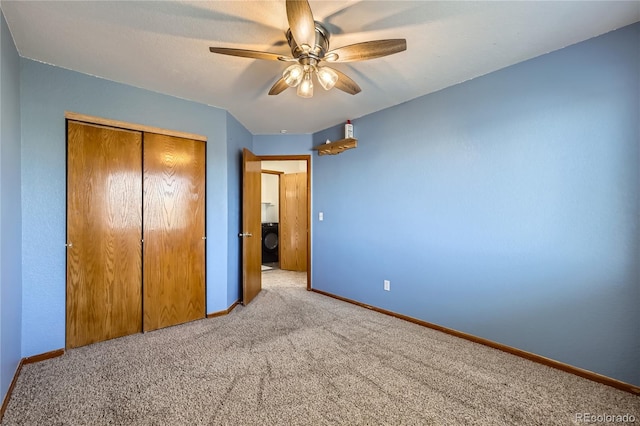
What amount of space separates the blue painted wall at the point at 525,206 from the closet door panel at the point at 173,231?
1.98 meters

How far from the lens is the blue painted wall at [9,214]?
1.67m

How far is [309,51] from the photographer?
5.54 feet

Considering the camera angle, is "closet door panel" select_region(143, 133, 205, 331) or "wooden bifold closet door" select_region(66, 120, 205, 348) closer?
"wooden bifold closet door" select_region(66, 120, 205, 348)

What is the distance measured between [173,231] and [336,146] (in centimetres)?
221

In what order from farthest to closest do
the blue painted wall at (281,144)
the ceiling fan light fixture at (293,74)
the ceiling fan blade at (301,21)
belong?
the blue painted wall at (281,144) < the ceiling fan light fixture at (293,74) < the ceiling fan blade at (301,21)

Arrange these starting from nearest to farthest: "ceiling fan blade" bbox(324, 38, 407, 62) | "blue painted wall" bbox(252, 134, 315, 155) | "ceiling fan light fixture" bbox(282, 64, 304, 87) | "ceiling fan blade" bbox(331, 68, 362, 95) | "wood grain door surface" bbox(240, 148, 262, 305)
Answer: "ceiling fan blade" bbox(324, 38, 407, 62) < "ceiling fan light fixture" bbox(282, 64, 304, 87) < "ceiling fan blade" bbox(331, 68, 362, 95) < "wood grain door surface" bbox(240, 148, 262, 305) < "blue painted wall" bbox(252, 134, 315, 155)

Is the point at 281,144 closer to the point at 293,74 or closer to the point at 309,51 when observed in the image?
the point at 293,74

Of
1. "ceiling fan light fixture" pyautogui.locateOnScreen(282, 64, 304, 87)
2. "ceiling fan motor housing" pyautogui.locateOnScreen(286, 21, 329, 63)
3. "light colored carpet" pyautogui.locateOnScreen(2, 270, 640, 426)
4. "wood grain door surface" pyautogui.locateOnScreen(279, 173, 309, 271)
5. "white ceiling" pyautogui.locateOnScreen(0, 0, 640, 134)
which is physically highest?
"white ceiling" pyautogui.locateOnScreen(0, 0, 640, 134)

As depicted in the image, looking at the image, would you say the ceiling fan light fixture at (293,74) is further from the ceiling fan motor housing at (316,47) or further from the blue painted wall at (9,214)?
the blue painted wall at (9,214)

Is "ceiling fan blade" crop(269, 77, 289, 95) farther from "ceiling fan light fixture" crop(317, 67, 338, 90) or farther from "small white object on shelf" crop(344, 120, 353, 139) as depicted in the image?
"small white object on shelf" crop(344, 120, 353, 139)

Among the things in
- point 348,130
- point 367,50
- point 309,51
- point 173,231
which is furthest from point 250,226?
point 367,50

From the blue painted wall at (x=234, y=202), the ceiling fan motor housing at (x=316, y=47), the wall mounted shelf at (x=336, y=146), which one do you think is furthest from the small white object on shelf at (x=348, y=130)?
the ceiling fan motor housing at (x=316, y=47)

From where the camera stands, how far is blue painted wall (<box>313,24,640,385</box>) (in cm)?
186

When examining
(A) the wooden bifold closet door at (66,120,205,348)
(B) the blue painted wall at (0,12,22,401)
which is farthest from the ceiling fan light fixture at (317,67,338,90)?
(B) the blue painted wall at (0,12,22,401)
